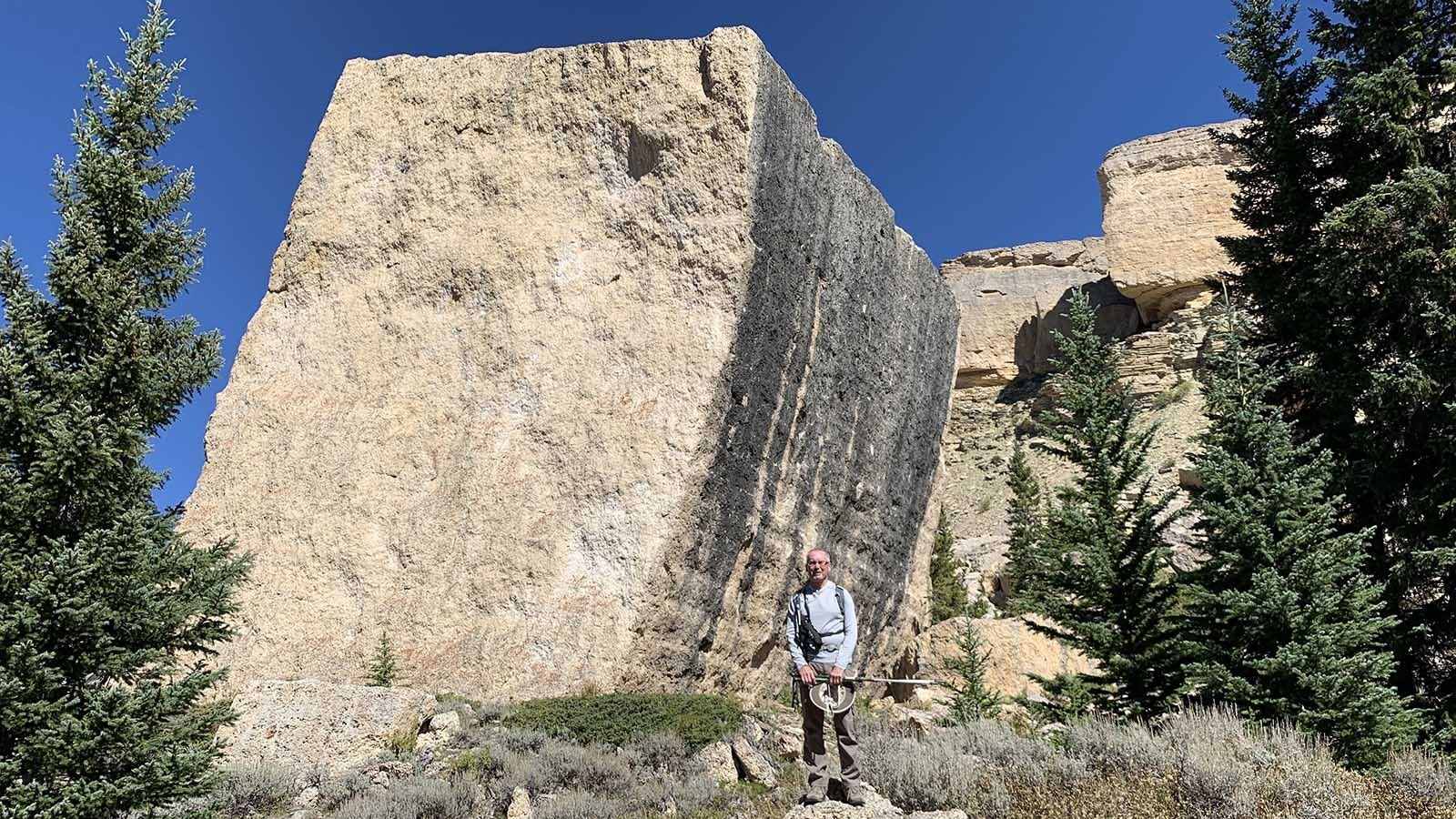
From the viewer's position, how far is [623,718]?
32.9 feet

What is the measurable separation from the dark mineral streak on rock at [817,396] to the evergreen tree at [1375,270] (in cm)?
502

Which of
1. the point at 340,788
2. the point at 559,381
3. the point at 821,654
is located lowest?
the point at 340,788

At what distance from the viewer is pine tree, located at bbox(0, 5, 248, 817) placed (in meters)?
5.99

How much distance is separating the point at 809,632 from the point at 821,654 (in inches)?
6.5

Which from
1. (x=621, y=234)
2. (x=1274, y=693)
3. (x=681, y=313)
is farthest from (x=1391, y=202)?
(x=621, y=234)

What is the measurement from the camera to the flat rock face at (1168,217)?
4197 centimetres

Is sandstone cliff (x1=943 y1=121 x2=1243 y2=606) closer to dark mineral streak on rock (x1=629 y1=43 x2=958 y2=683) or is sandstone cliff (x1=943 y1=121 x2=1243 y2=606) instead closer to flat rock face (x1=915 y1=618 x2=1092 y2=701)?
flat rock face (x1=915 y1=618 x2=1092 y2=701)

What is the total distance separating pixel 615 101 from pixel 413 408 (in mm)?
4926

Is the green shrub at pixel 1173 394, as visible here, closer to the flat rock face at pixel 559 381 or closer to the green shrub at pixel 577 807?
the flat rock face at pixel 559 381

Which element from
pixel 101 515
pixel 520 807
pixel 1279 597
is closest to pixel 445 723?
pixel 520 807

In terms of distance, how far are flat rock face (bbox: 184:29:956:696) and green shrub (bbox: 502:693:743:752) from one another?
559 millimetres

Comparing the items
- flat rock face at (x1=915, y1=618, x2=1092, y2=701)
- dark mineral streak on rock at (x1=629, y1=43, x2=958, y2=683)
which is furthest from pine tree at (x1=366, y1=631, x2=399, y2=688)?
flat rock face at (x1=915, y1=618, x2=1092, y2=701)

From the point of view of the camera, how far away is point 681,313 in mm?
12742

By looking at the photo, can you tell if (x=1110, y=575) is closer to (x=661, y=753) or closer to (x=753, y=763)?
(x=753, y=763)
